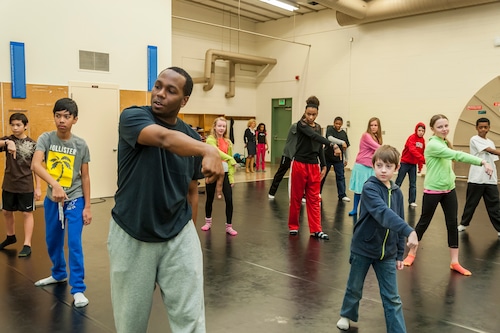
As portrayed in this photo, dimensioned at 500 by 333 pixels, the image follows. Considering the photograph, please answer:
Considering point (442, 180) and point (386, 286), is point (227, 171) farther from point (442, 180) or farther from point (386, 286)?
point (386, 286)

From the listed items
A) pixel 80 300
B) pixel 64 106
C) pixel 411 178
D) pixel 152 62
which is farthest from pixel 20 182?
pixel 411 178

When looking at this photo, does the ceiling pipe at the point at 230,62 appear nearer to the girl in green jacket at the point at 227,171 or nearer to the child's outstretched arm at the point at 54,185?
the girl in green jacket at the point at 227,171

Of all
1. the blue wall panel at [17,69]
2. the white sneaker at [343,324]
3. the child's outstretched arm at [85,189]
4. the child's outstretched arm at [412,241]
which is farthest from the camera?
the blue wall panel at [17,69]

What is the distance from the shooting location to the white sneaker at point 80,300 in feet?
10.8

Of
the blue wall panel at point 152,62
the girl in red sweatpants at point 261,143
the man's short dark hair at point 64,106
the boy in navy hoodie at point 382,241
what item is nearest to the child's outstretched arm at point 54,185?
the man's short dark hair at point 64,106

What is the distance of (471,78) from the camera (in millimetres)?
11664

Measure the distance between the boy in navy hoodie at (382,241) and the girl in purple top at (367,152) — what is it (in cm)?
323

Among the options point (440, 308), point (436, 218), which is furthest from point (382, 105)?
point (440, 308)

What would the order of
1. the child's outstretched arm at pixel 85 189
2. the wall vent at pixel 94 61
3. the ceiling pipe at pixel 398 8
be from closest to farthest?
1. the child's outstretched arm at pixel 85 189
2. the wall vent at pixel 94 61
3. the ceiling pipe at pixel 398 8

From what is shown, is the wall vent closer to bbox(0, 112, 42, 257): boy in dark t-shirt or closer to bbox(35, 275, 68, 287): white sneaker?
bbox(0, 112, 42, 257): boy in dark t-shirt

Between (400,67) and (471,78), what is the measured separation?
6.92 feet

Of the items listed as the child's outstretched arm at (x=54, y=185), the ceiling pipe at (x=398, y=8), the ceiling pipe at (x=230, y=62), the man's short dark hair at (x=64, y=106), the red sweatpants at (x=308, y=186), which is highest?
the ceiling pipe at (x=398, y=8)

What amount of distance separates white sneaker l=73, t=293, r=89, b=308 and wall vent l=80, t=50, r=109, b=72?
6226 millimetres

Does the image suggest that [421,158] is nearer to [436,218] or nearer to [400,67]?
[436,218]
